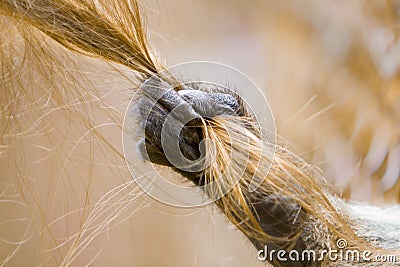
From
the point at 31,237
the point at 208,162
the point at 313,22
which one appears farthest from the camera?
the point at 313,22

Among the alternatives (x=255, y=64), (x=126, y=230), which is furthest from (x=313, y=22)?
(x=126, y=230)

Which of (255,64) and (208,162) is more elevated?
(255,64)

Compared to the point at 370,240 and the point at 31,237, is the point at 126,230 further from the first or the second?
the point at 370,240

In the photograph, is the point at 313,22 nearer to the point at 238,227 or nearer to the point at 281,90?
the point at 281,90

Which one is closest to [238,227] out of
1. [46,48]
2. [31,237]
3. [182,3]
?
[46,48]

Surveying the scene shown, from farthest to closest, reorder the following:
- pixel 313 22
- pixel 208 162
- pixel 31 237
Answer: pixel 313 22 < pixel 31 237 < pixel 208 162

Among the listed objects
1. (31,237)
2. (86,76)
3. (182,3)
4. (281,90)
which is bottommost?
(31,237)

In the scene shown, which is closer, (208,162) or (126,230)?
(208,162)
